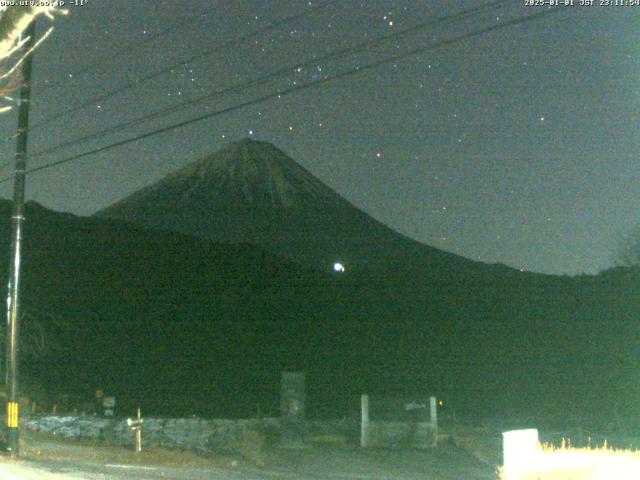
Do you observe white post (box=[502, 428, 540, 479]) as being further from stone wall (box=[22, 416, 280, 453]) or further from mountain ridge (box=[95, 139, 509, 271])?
mountain ridge (box=[95, 139, 509, 271])

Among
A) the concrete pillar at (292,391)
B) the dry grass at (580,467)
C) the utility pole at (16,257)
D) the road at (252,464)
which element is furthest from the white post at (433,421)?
the utility pole at (16,257)

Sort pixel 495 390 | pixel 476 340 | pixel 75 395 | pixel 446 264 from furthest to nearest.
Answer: pixel 446 264 → pixel 476 340 → pixel 495 390 → pixel 75 395

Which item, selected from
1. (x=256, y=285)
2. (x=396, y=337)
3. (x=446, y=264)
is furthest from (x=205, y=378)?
(x=446, y=264)

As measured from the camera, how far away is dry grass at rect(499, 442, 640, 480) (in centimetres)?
1281

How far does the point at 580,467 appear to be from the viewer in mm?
13547

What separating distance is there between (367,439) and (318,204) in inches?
4813

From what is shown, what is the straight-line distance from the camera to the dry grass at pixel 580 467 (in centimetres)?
1281

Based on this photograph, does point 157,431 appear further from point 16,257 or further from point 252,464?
point 16,257

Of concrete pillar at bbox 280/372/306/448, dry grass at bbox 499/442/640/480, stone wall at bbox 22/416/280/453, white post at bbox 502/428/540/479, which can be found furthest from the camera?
concrete pillar at bbox 280/372/306/448

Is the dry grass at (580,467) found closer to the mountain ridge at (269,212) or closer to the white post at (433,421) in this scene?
the white post at (433,421)

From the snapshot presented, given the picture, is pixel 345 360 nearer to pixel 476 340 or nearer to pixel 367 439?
pixel 476 340

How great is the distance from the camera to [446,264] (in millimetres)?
107062

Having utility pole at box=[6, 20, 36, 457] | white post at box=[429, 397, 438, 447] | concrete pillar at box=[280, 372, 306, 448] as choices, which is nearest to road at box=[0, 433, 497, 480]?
white post at box=[429, 397, 438, 447]

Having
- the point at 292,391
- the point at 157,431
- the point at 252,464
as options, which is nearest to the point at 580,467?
the point at 252,464
